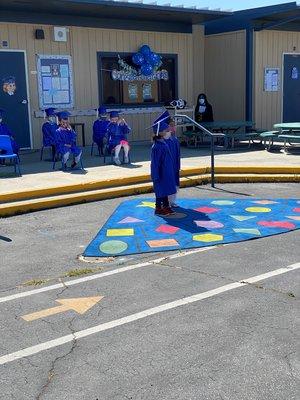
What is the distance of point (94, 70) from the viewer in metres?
14.8

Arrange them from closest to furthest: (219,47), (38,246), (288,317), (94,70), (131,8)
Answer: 1. (288,317)
2. (38,246)
3. (131,8)
4. (94,70)
5. (219,47)

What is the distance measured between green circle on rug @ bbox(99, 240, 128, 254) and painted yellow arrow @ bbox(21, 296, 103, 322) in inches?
53.3

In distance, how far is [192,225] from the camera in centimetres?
715

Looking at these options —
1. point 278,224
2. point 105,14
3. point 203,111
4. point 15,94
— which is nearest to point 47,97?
point 15,94

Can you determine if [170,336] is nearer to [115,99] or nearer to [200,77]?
[115,99]

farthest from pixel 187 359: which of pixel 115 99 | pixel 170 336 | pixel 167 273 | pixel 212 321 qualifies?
pixel 115 99

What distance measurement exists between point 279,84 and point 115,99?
5.41 m

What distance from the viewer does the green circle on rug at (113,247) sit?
242 inches

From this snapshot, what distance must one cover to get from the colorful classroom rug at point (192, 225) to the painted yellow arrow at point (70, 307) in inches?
50.9

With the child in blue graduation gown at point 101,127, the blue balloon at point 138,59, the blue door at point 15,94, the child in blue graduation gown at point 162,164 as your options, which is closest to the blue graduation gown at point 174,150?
the child in blue graduation gown at point 162,164

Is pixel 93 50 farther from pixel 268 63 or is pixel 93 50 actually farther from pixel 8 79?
pixel 268 63

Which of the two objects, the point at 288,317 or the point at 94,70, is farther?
the point at 94,70

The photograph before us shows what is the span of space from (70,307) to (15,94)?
394 inches

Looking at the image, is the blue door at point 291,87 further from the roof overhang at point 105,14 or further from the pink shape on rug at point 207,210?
the pink shape on rug at point 207,210
